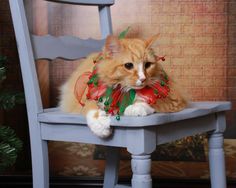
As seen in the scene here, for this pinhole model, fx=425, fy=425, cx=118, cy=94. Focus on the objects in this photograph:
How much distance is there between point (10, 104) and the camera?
141cm

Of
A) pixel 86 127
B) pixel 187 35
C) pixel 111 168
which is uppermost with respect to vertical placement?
pixel 187 35

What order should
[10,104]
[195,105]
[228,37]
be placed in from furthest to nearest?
[228,37]
[10,104]
[195,105]

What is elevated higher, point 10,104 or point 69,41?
point 69,41

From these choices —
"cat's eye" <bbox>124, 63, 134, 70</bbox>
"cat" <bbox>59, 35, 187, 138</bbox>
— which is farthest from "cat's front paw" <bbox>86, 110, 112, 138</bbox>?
"cat's eye" <bbox>124, 63, 134, 70</bbox>

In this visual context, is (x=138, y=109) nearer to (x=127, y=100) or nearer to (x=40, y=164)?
(x=127, y=100)

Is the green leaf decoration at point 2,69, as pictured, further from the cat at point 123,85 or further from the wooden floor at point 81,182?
the wooden floor at point 81,182

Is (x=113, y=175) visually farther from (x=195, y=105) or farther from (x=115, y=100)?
(x=115, y=100)

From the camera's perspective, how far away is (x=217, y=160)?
4.05 ft

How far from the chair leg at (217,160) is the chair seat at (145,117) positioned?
93 mm

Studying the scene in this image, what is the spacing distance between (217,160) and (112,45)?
0.50 m

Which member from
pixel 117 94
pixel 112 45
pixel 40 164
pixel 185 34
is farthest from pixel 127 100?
pixel 185 34

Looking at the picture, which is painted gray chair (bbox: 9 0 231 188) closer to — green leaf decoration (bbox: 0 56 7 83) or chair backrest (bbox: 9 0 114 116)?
chair backrest (bbox: 9 0 114 116)

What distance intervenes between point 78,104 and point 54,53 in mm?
223

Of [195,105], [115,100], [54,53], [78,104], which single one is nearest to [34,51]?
[54,53]
